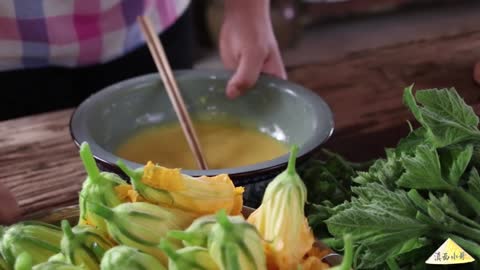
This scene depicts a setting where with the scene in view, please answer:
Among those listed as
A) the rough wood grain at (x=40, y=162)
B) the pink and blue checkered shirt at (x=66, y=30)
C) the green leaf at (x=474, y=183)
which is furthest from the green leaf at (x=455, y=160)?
the pink and blue checkered shirt at (x=66, y=30)

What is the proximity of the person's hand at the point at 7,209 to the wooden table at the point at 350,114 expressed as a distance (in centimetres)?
12

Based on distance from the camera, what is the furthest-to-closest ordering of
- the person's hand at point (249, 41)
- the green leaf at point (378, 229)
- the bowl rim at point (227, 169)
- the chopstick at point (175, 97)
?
the person's hand at point (249, 41), the chopstick at point (175, 97), the bowl rim at point (227, 169), the green leaf at point (378, 229)

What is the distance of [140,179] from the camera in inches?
14.8

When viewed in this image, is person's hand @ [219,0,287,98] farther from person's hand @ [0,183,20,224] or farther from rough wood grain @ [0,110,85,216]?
person's hand @ [0,183,20,224]

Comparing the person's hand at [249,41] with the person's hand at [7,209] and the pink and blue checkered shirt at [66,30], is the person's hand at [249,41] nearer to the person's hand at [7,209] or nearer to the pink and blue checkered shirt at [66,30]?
the pink and blue checkered shirt at [66,30]

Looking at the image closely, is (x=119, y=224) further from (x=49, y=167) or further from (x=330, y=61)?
(x=330, y=61)

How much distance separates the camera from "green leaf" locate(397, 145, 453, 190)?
447 millimetres

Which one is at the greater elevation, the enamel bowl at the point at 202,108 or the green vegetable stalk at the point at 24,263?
the green vegetable stalk at the point at 24,263

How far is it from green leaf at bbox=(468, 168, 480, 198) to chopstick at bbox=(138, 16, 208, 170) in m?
0.25

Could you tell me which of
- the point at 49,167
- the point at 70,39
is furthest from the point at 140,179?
the point at 70,39

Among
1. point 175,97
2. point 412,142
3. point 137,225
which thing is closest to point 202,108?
point 175,97

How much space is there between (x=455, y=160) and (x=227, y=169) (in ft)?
0.58

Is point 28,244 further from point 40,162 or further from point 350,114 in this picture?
point 350,114

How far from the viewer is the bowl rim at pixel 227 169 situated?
0.54 meters
